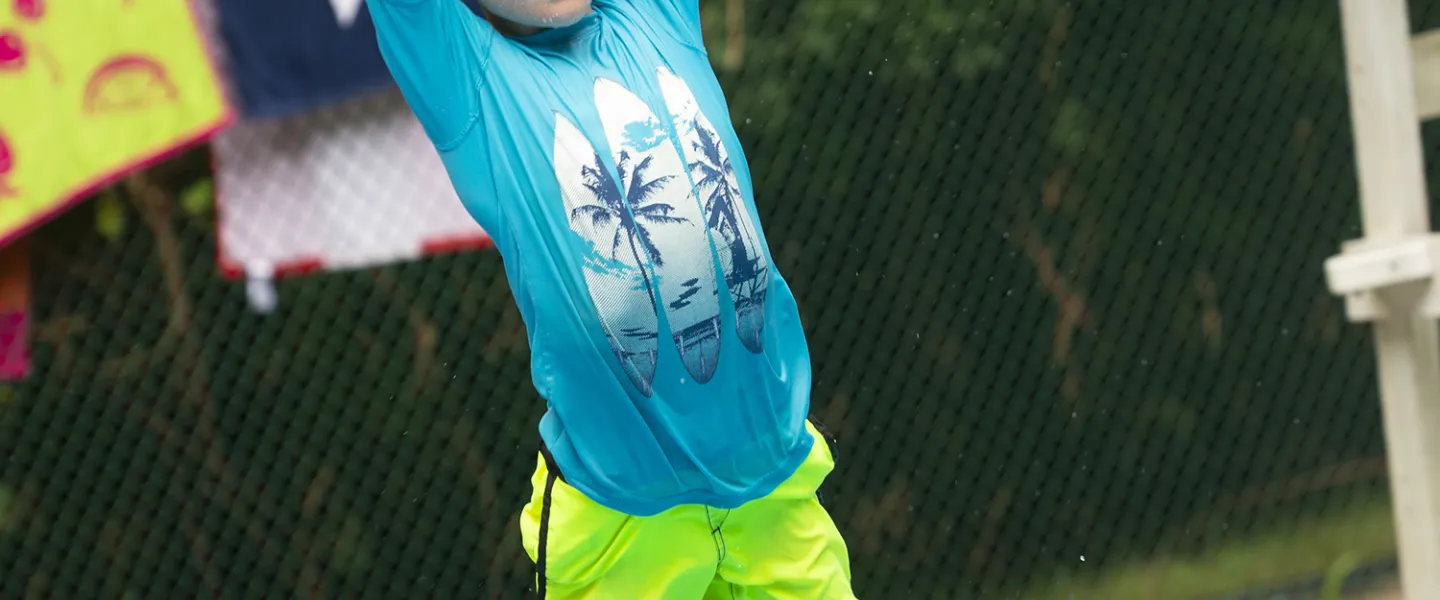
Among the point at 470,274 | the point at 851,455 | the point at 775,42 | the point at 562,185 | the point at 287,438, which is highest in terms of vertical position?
the point at 562,185

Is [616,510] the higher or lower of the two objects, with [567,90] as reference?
lower

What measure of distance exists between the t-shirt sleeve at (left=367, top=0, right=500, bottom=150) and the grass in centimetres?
259

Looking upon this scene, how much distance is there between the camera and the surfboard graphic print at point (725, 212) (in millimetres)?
2271

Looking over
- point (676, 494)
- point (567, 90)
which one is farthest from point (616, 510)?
point (567, 90)

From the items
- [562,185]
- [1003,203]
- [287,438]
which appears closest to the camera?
[562,185]

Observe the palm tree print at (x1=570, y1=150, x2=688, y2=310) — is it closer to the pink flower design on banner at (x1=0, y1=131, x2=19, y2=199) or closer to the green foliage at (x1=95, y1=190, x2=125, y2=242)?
the pink flower design on banner at (x1=0, y1=131, x2=19, y2=199)

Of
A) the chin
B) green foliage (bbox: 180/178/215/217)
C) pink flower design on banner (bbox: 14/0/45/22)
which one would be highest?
the chin

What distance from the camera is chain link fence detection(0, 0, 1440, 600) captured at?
12.6 ft

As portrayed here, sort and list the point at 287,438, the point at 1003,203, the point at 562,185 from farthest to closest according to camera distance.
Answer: the point at 1003,203 → the point at 287,438 → the point at 562,185

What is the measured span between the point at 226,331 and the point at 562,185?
2003 mm

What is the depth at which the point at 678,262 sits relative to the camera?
2225 millimetres

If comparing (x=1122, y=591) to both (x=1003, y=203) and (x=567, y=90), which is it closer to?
(x=1003, y=203)

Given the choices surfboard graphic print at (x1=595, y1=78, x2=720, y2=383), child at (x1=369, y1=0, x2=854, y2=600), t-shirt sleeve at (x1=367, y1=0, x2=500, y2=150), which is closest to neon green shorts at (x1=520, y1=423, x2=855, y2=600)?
child at (x1=369, y1=0, x2=854, y2=600)

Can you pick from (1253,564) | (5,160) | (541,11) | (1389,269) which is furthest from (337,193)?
(1253,564)
